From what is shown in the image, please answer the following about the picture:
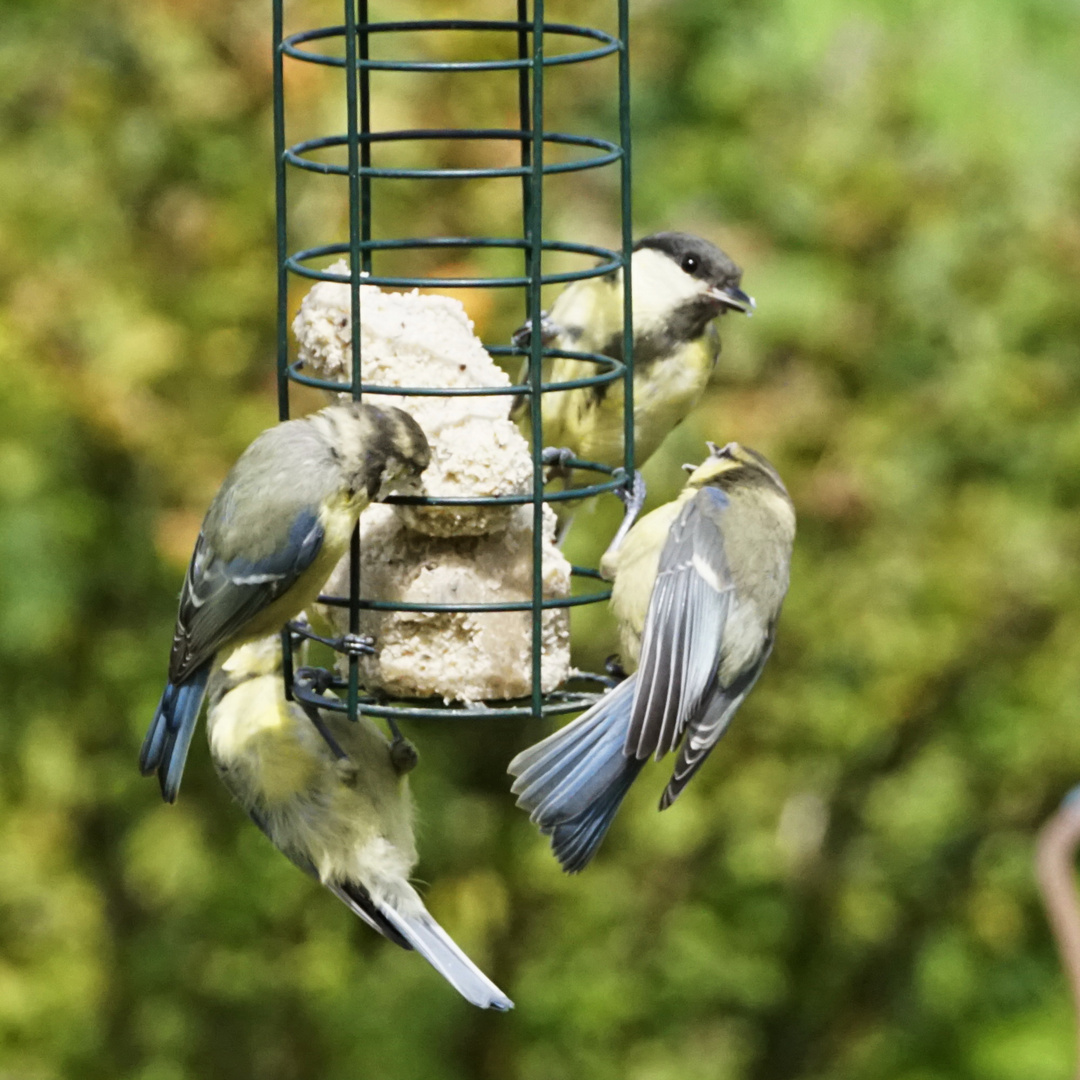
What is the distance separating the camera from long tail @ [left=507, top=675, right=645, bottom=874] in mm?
3156

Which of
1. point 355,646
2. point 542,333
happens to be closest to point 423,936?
point 355,646

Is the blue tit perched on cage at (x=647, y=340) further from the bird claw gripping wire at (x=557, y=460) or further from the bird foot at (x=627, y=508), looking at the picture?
the bird foot at (x=627, y=508)

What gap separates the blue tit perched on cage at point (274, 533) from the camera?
3.02 metres

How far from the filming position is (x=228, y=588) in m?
3.10

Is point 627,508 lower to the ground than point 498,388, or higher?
lower

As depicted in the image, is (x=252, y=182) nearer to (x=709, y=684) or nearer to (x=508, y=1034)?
(x=709, y=684)

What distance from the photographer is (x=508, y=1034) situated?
5266mm

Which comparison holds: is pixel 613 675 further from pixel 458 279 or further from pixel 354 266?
pixel 354 266

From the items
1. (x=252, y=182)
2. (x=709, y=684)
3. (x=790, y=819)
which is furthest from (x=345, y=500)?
(x=790, y=819)

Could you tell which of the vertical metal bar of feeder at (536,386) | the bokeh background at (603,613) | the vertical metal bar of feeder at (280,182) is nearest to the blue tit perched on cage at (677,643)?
the vertical metal bar of feeder at (536,386)

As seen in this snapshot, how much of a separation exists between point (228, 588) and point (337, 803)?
57 cm

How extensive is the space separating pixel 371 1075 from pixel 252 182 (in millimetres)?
2630

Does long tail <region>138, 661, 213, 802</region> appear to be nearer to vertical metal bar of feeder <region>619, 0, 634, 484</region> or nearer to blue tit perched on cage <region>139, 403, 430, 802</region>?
blue tit perched on cage <region>139, 403, 430, 802</region>

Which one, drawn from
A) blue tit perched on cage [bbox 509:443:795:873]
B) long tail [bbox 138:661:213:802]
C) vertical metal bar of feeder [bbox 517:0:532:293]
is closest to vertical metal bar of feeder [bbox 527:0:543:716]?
blue tit perched on cage [bbox 509:443:795:873]
